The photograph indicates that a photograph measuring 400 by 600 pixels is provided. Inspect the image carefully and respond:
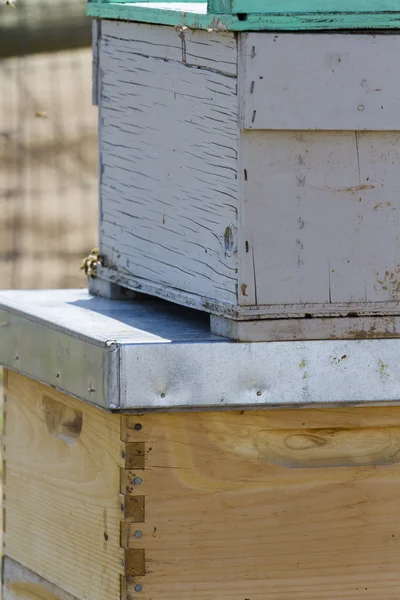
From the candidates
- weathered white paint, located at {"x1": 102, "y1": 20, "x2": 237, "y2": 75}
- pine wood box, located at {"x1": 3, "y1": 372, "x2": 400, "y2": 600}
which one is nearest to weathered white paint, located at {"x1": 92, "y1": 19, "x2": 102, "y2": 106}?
weathered white paint, located at {"x1": 102, "y1": 20, "x2": 237, "y2": 75}

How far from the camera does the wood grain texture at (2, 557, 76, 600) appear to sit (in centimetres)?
221

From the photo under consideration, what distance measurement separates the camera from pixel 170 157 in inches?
79.2

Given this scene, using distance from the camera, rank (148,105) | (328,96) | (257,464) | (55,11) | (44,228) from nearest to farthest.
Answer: (328,96)
(257,464)
(148,105)
(44,228)
(55,11)

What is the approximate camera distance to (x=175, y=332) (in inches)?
75.2

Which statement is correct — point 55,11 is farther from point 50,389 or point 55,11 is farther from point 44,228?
point 50,389

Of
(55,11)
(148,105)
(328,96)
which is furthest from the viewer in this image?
(55,11)

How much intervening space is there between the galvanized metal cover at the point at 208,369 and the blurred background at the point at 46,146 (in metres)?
4.30

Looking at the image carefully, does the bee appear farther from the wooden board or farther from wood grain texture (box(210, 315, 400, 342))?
the wooden board

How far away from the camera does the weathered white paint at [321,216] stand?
1.78 m

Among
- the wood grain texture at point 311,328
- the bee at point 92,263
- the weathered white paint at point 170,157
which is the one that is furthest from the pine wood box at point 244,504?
the bee at point 92,263

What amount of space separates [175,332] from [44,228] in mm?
5409

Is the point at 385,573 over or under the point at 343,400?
under

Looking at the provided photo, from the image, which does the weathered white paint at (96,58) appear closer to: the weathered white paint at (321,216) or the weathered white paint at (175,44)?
the weathered white paint at (175,44)

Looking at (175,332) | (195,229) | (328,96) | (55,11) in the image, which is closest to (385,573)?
(175,332)
